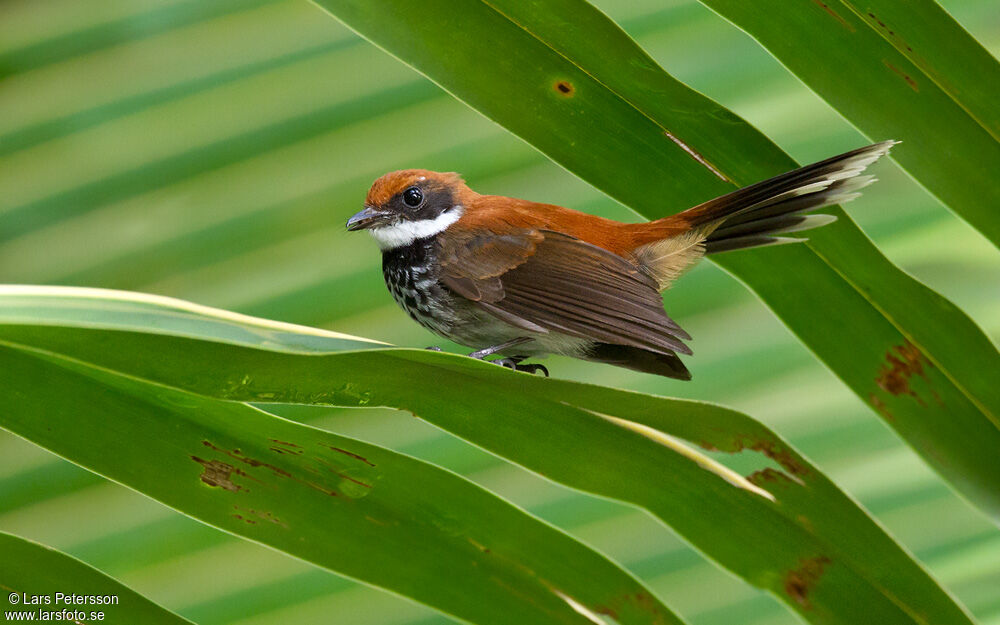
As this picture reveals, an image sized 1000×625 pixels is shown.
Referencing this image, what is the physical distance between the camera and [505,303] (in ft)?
6.90

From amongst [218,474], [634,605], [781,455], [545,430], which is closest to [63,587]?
[218,474]

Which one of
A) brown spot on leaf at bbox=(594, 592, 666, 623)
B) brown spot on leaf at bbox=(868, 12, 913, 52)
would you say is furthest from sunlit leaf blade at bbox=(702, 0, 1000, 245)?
brown spot on leaf at bbox=(594, 592, 666, 623)

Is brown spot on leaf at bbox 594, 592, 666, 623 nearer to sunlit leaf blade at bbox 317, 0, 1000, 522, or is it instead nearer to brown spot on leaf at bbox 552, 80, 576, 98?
sunlit leaf blade at bbox 317, 0, 1000, 522

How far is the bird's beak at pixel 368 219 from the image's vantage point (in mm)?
2178

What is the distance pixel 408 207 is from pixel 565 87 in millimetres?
1056

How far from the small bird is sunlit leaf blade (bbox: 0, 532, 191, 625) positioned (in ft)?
3.26

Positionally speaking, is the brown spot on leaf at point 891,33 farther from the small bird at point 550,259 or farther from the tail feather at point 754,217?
the small bird at point 550,259

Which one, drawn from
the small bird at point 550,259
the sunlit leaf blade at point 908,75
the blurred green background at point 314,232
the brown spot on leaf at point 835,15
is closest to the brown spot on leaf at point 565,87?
the sunlit leaf blade at point 908,75

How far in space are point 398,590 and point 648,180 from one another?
70 cm

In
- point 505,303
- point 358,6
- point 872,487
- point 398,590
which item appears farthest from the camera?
point 872,487

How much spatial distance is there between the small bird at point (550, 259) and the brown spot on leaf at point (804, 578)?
1.87 ft

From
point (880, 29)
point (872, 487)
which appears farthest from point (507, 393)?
point (872, 487)

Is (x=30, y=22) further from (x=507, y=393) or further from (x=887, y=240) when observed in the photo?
(x=887, y=240)

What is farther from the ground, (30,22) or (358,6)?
Answer: (30,22)
